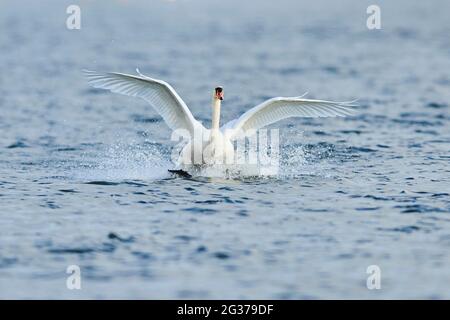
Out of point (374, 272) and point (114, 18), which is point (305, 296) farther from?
point (114, 18)

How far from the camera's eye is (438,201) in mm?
17469

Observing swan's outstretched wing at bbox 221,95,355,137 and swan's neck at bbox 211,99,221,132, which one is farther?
swan's outstretched wing at bbox 221,95,355,137

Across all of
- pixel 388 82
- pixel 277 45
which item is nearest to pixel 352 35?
pixel 277 45

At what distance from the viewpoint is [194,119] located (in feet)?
63.2

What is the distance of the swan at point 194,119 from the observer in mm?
18953

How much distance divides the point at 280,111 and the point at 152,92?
247 cm

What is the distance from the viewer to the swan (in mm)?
18953

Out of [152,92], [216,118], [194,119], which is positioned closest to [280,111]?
[216,118]

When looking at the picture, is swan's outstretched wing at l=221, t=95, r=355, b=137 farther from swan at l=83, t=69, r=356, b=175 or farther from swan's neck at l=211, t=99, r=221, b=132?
swan's neck at l=211, t=99, r=221, b=132

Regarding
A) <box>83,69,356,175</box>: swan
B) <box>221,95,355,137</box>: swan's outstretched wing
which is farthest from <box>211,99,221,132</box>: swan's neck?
<box>221,95,355,137</box>: swan's outstretched wing

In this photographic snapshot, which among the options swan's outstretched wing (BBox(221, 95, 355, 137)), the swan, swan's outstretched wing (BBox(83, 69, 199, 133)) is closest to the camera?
the swan

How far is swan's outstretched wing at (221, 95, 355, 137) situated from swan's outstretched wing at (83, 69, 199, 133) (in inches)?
31.4

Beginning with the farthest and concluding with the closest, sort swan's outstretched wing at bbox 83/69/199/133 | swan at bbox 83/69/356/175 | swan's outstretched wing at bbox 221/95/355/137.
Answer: swan's outstretched wing at bbox 221/95/355/137 < swan's outstretched wing at bbox 83/69/199/133 < swan at bbox 83/69/356/175

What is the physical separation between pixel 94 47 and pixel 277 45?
30.5 feet
